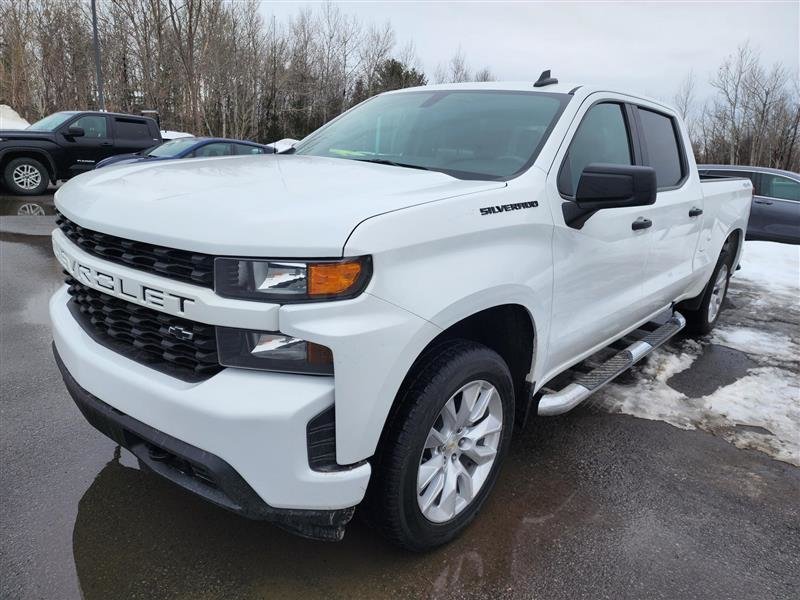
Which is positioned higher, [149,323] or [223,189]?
[223,189]

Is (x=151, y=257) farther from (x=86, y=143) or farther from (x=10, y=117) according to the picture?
(x=10, y=117)

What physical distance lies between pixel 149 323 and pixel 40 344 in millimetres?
2886

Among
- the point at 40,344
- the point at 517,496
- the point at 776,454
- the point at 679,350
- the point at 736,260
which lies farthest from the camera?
the point at 736,260

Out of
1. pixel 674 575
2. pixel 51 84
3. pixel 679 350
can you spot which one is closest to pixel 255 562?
pixel 674 575

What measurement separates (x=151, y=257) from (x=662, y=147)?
3391mm

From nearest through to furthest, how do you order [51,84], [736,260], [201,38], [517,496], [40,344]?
[517,496], [40,344], [736,260], [201,38], [51,84]

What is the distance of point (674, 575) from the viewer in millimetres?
2318

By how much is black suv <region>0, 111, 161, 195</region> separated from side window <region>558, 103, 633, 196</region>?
36.9 ft

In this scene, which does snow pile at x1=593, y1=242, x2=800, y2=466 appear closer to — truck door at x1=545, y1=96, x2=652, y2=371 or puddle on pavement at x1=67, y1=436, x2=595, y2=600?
truck door at x1=545, y1=96, x2=652, y2=371

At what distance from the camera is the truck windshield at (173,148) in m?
10.5

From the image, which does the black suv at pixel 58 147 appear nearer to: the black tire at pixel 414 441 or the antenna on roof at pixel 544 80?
the antenna on roof at pixel 544 80

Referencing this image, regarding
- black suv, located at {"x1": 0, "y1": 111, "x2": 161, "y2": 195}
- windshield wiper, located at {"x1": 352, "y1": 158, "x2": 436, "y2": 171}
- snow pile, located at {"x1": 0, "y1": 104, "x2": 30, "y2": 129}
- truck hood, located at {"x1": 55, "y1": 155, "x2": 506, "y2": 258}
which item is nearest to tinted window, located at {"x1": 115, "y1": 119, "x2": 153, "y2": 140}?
black suv, located at {"x1": 0, "y1": 111, "x2": 161, "y2": 195}

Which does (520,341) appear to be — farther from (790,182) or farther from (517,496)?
(790,182)

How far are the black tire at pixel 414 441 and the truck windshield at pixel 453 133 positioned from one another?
2.85 feet
